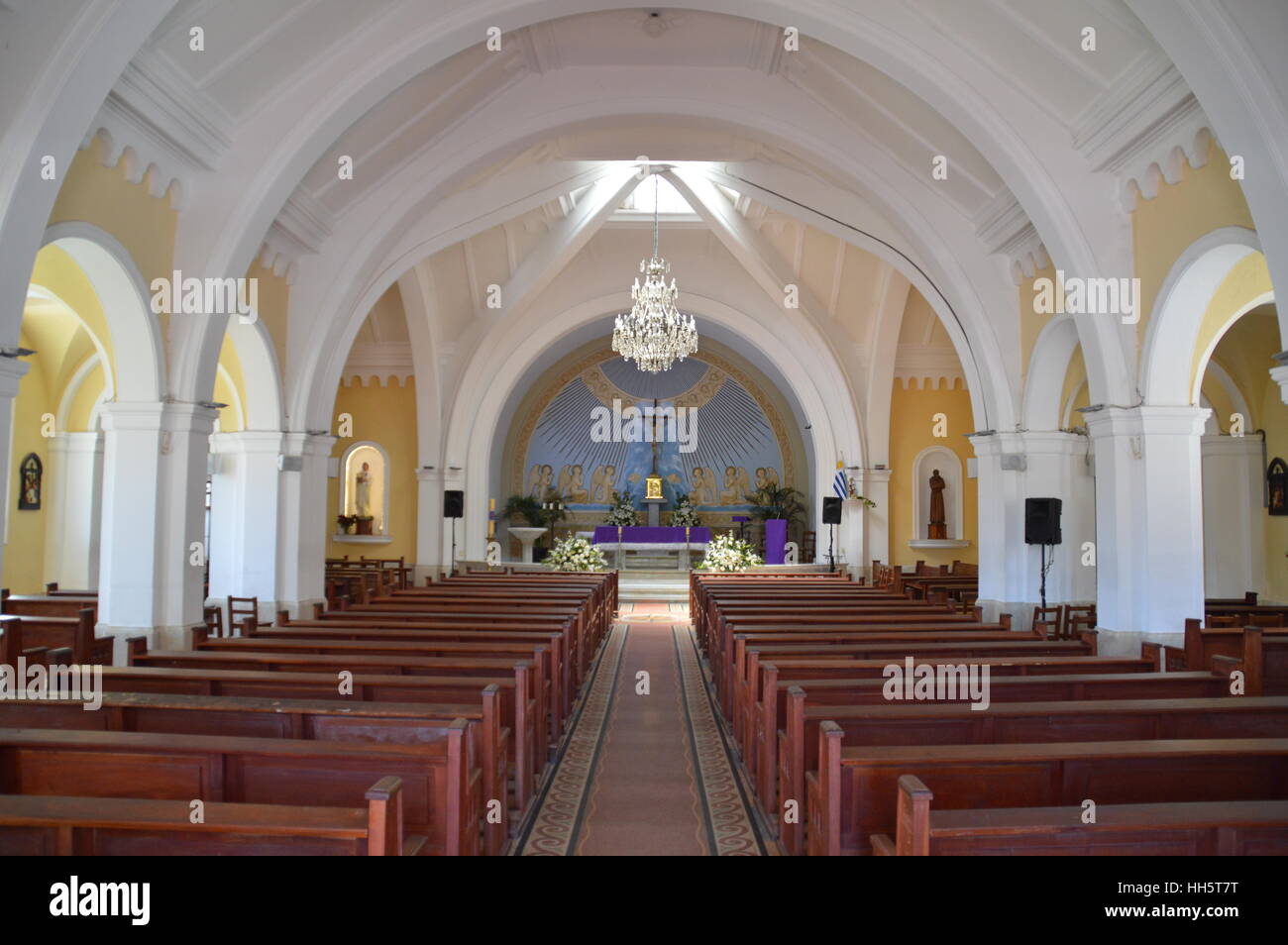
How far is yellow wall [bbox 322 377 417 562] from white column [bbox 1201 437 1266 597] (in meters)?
13.2

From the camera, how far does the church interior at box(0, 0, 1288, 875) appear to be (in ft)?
10.2

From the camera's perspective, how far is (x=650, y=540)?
19.1 metres

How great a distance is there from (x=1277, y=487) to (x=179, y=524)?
1363 centimetres

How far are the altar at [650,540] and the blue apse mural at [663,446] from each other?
7.52 feet

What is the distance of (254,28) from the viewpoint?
683 cm

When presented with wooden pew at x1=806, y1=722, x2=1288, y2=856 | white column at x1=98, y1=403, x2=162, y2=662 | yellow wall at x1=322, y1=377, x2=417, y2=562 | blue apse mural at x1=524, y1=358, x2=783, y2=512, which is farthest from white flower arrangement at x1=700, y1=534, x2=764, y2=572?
wooden pew at x1=806, y1=722, x2=1288, y2=856

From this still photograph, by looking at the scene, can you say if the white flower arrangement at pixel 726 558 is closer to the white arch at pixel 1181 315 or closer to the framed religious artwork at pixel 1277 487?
the framed religious artwork at pixel 1277 487

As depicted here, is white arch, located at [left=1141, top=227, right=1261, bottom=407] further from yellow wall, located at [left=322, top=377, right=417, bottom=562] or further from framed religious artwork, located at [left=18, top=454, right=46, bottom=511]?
framed religious artwork, located at [left=18, top=454, right=46, bottom=511]

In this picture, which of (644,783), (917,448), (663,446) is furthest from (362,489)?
(644,783)

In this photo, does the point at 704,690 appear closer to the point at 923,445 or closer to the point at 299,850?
the point at 299,850

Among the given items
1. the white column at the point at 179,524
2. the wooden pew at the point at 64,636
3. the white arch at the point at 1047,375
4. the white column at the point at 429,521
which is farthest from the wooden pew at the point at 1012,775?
the white column at the point at 429,521

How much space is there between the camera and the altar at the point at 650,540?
722 inches

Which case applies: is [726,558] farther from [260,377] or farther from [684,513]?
[260,377]
